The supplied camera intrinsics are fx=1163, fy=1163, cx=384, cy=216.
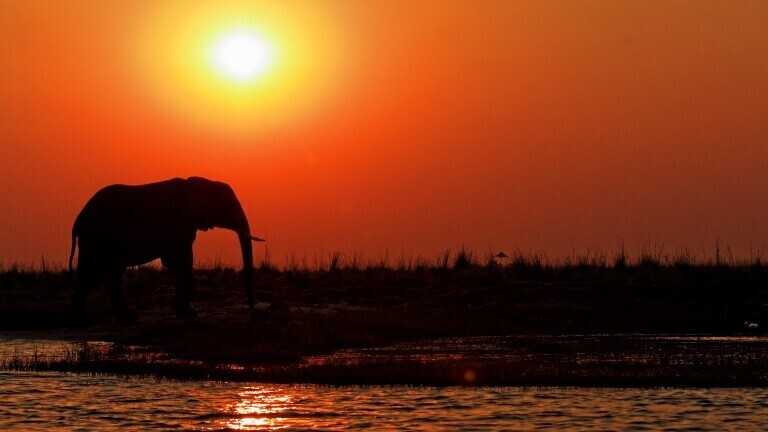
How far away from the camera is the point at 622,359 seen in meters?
20.0

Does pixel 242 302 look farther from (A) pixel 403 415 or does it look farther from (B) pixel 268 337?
(A) pixel 403 415

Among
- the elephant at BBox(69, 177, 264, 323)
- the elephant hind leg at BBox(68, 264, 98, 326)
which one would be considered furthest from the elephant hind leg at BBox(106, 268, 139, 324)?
the elephant hind leg at BBox(68, 264, 98, 326)

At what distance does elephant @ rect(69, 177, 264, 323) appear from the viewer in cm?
2739

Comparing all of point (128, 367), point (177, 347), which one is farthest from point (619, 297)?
point (128, 367)

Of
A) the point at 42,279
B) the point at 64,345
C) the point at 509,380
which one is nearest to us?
the point at 509,380

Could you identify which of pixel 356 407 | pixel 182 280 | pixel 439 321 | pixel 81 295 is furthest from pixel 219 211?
pixel 356 407

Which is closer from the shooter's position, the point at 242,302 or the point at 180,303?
the point at 180,303

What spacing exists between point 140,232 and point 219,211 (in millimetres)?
2209

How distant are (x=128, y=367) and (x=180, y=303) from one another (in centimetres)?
780

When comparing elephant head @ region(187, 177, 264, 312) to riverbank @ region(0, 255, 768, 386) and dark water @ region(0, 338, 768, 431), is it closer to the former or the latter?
riverbank @ region(0, 255, 768, 386)

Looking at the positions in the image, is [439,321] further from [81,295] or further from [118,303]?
[81,295]

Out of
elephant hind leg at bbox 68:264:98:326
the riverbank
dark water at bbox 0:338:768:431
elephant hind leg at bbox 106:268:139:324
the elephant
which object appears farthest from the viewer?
the elephant

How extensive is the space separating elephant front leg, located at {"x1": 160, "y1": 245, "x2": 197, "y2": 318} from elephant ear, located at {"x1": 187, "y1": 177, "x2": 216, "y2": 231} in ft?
3.03

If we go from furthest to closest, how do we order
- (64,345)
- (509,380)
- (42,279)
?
1. (42,279)
2. (64,345)
3. (509,380)
